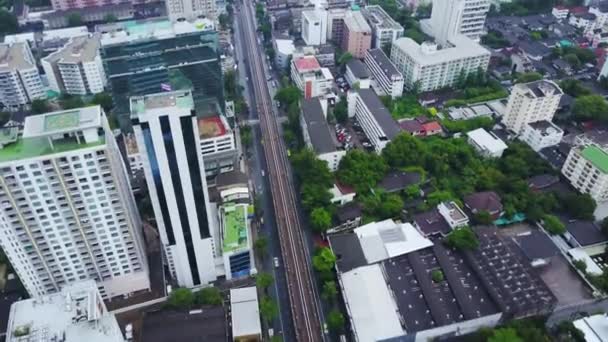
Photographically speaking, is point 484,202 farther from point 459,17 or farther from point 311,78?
point 459,17

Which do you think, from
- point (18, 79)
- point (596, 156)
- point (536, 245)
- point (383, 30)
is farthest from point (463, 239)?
point (18, 79)

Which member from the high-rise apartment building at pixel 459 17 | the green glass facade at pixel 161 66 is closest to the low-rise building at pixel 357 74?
the high-rise apartment building at pixel 459 17

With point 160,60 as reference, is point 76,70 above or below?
below

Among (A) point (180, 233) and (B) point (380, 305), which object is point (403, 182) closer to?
(B) point (380, 305)

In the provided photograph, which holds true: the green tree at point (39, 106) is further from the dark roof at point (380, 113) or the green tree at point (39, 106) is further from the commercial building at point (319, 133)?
the dark roof at point (380, 113)

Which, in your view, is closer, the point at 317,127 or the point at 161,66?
the point at 161,66

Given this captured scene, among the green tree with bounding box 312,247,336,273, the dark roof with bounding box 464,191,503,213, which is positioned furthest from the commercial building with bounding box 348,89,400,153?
the green tree with bounding box 312,247,336,273

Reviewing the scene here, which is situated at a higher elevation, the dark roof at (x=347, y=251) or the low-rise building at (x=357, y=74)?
the low-rise building at (x=357, y=74)
